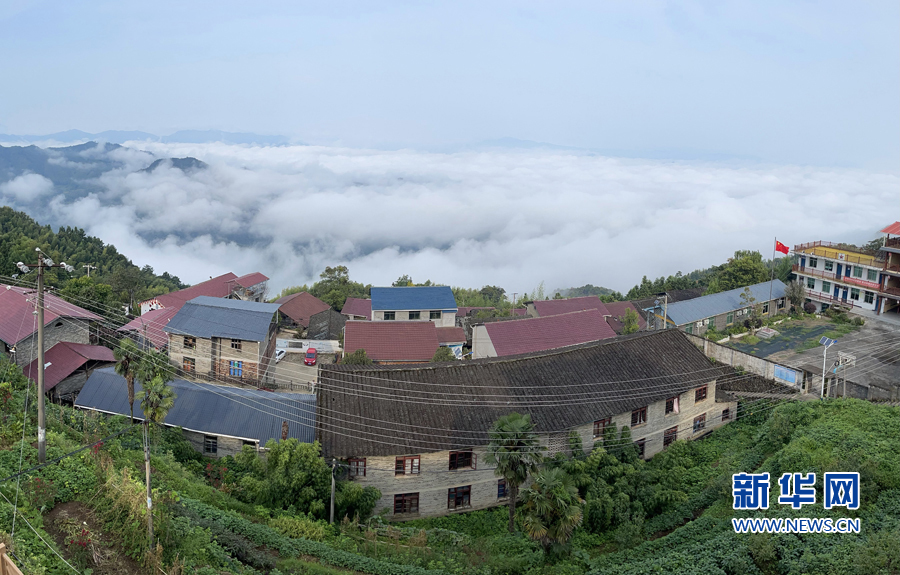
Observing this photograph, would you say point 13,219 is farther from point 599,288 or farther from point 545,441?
point 599,288

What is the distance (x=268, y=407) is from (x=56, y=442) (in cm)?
1203

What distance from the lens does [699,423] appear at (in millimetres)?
35156

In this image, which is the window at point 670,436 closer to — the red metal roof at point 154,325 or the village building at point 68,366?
the village building at point 68,366

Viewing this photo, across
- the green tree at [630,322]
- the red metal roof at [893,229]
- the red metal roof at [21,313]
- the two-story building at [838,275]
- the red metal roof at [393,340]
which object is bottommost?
the red metal roof at [393,340]

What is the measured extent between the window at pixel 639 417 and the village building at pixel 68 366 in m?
→ 30.1

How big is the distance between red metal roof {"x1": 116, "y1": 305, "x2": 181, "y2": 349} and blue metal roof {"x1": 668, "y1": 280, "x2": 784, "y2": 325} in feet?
134

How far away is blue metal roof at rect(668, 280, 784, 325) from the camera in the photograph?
5391 cm

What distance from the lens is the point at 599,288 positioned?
11731 centimetres

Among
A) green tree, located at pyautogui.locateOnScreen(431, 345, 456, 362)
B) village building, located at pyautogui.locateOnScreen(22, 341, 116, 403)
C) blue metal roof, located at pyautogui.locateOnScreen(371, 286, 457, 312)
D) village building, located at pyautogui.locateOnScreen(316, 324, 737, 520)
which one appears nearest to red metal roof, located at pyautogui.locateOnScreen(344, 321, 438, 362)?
green tree, located at pyautogui.locateOnScreen(431, 345, 456, 362)

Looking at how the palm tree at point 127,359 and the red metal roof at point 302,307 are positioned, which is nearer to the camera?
the palm tree at point 127,359

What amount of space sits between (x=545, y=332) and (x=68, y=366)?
31.7 meters

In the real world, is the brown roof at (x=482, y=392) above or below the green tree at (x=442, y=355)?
above

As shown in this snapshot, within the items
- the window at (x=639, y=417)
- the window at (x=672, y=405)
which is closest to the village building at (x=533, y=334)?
the window at (x=672, y=405)

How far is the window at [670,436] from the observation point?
1322 inches
